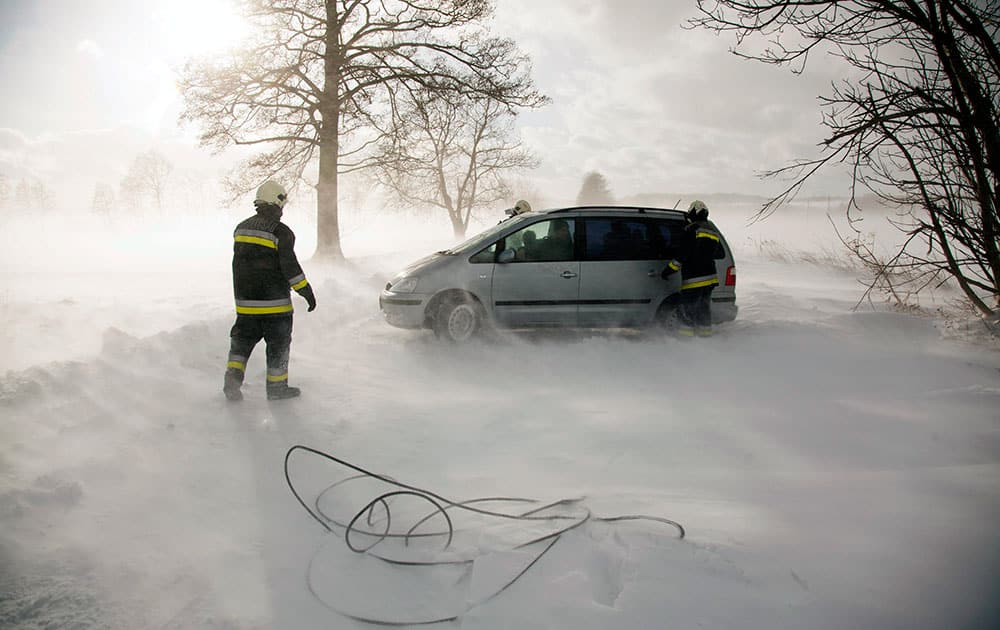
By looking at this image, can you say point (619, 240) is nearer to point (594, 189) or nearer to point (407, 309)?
point (407, 309)

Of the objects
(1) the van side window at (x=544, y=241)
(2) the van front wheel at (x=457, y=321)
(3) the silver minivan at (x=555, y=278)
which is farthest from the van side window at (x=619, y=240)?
(2) the van front wheel at (x=457, y=321)

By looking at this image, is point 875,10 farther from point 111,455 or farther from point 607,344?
point 111,455

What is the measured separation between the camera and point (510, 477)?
10.9 feet

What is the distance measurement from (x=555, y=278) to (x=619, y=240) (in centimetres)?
106

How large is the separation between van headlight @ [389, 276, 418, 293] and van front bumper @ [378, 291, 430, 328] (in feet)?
0.17

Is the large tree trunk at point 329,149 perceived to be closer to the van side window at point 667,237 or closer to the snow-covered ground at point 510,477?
the snow-covered ground at point 510,477

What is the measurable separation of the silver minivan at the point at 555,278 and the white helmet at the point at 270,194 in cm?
209

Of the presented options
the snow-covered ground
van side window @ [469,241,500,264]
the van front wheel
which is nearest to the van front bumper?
the van front wheel

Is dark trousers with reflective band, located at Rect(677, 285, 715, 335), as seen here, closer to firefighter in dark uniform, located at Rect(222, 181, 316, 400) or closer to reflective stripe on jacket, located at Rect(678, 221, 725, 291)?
reflective stripe on jacket, located at Rect(678, 221, 725, 291)

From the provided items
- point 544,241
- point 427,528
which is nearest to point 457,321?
point 544,241

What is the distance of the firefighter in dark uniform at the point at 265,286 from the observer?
441 cm

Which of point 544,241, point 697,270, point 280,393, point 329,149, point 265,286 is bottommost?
point 280,393

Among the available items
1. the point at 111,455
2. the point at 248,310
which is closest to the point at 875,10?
the point at 248,310

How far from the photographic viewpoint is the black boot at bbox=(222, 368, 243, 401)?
4.43 metres
